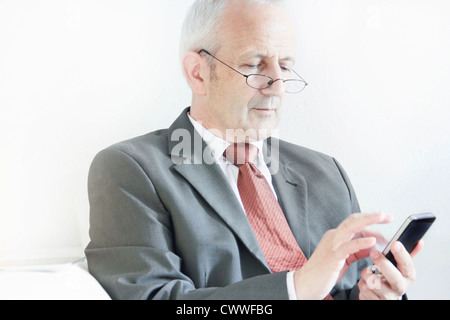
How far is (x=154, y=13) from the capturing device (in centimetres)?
194

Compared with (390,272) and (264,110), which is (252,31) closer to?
(264,110)

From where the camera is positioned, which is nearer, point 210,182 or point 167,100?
point 210,182

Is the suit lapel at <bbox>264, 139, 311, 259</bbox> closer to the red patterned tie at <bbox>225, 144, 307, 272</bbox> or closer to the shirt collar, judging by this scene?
the red patterned tie at <bbox>225, 144, 307, 272</bbox>

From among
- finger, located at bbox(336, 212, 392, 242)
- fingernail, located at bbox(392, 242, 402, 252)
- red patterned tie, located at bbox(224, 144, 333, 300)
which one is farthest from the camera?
red patterned tie, located at bbox(224, 144, 333, 300)

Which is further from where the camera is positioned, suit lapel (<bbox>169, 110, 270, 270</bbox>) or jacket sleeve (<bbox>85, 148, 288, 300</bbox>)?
suit lapel (<bbox>169, 110, 270, 270</bbox>)

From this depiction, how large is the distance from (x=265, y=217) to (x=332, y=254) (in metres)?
0.38

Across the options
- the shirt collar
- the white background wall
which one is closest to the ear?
the shirt collar

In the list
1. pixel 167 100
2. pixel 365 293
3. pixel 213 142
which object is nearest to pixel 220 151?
pixel 213 142

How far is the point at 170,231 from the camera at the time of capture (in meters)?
1.44

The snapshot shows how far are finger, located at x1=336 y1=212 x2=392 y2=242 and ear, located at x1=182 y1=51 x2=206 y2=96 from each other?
25.5 inches

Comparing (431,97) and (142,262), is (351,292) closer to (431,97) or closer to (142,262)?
(142,262)

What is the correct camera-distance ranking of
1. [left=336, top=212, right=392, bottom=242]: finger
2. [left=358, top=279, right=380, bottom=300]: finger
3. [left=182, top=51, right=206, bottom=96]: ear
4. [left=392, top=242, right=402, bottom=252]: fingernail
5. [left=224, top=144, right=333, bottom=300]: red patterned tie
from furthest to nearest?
[left=182, top=51, right=206, bottom=96]: ear, [left=224, top=144, right=333, bottom=300]: red patterned tie, [left=358, top=279, right=380, bottom=300]: finger, [left=392, top=242, right=402, bottom=252]: fingernail, [left=336, top=212, right=392, bottom=242]: finger

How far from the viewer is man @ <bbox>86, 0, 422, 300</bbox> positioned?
1.30 m

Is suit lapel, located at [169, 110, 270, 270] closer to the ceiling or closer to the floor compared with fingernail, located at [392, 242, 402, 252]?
closer to the ceiling
